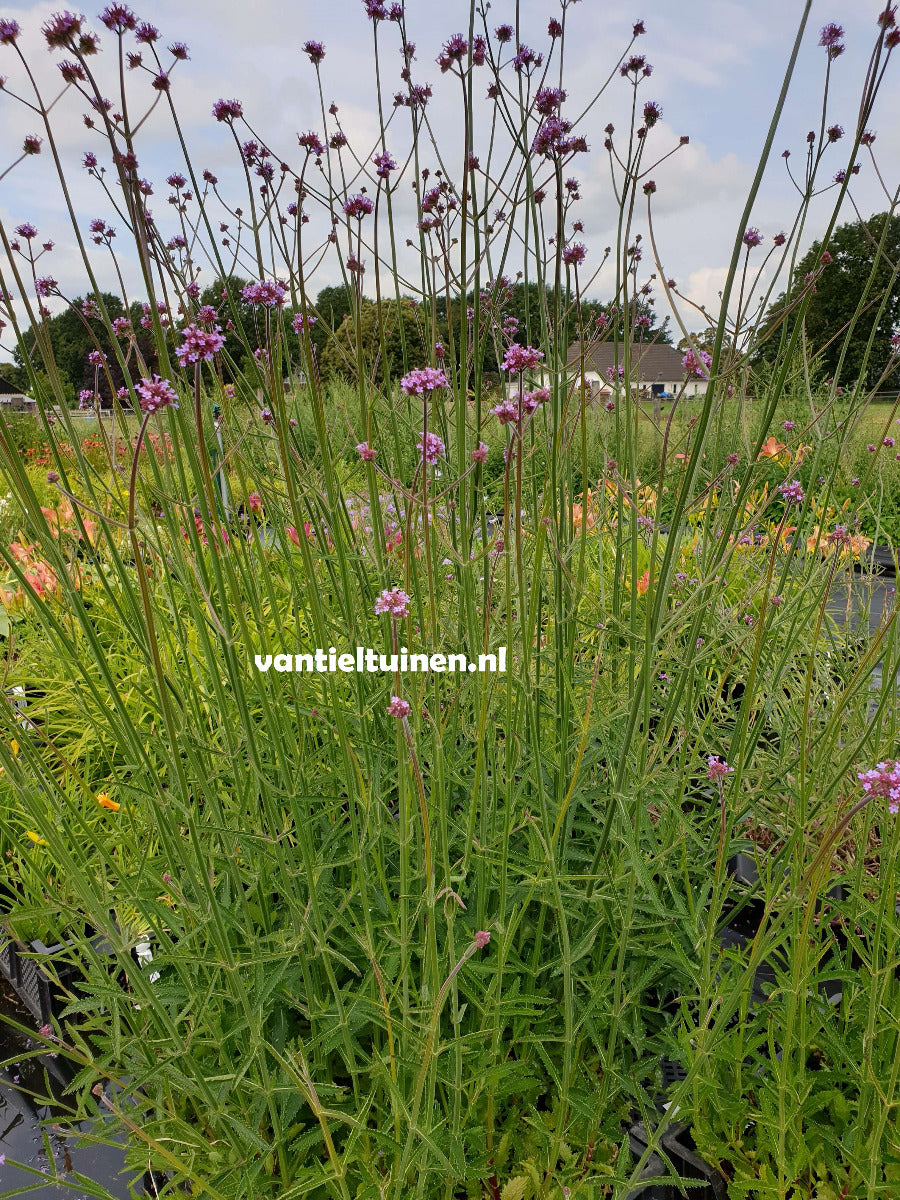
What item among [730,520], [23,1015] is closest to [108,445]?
[730,520]

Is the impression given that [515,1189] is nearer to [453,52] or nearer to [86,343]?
[453,52]

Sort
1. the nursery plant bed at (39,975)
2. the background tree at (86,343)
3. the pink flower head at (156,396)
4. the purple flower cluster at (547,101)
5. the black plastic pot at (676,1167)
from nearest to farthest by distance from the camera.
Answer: the pink flower head at (156,396)
the purple flower cluster at (547,101)
the black plastic pot at (676,1167)
the background tree at (86,343)
the nursery plant bed at (39,975)

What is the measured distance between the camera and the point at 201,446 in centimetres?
107

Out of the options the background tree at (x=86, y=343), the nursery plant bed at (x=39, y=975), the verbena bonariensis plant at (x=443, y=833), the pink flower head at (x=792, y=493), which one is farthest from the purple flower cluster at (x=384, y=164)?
the nursery plant bed at (x=39, y=975)

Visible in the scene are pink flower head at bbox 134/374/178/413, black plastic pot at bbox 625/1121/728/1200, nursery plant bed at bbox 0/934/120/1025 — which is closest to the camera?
pink flower head at bbox 134/374/178/413

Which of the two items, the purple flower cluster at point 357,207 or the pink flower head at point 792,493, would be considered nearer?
the purple flower cluster at point 357,207

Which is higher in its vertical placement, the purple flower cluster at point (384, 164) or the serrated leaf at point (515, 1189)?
the purple flower cluster at point (384, 164)

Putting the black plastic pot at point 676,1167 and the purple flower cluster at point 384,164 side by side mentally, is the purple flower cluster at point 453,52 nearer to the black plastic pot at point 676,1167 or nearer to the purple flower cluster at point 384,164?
the purple flower cluster at point 384,164

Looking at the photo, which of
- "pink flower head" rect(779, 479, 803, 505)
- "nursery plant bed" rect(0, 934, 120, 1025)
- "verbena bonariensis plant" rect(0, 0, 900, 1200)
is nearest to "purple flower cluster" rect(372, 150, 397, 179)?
"verbena bonariensis plant" rect(0, 0, 900, 1200)

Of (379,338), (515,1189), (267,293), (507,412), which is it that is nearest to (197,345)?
(267,293)

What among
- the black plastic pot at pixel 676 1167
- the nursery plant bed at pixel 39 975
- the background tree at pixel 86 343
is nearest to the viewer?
the black plastic pot at pixel 676 1167

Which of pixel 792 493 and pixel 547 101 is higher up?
pixel 547 101

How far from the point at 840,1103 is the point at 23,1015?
223 centimetres

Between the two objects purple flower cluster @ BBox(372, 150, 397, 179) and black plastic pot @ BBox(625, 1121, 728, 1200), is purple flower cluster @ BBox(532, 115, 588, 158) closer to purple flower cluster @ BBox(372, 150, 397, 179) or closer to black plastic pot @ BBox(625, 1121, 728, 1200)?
purple flower cluster @ BBox(372, 150, 397, 179)
